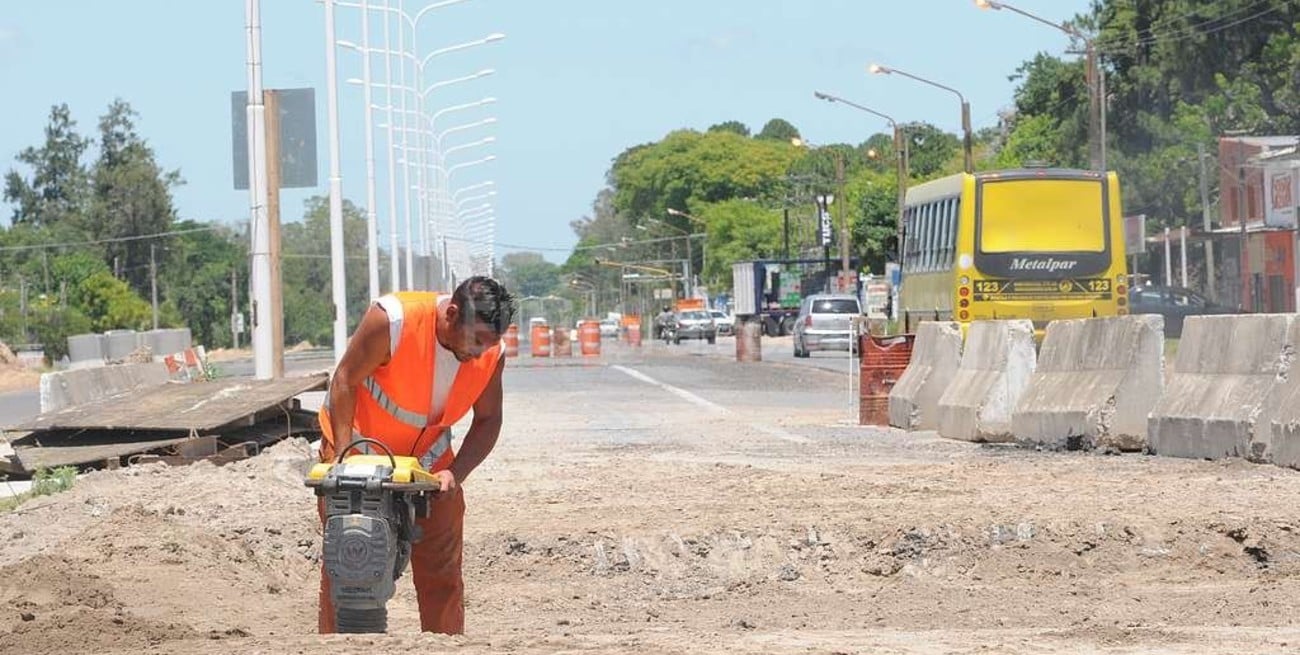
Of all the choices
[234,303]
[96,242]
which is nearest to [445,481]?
[96,242]

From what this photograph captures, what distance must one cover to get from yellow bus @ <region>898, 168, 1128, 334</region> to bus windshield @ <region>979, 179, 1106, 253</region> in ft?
0.05

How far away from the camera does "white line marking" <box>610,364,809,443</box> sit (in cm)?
2222

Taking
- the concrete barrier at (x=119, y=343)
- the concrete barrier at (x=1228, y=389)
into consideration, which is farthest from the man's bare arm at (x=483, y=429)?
the concrete barrier at (x=119, y=343)

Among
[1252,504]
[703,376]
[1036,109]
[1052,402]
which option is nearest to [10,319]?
[1036,109]

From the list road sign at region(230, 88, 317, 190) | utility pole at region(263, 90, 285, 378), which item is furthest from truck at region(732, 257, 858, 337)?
road sign at region(230, 88, 317, 190)

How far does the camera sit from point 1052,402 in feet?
61.9

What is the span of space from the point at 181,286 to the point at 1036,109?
62607 mm

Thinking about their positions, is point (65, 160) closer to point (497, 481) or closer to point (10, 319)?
point (10, 319)

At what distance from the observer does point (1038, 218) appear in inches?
1325

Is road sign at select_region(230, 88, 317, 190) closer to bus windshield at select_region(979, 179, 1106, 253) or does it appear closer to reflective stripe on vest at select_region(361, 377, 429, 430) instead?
bus windshield at select_region(979, 179, 1106, 253)

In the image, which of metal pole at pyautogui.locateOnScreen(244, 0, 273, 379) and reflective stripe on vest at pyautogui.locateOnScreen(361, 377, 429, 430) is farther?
metal pole at pyautogui.locateOnScreen(244, 0, 273, 379)

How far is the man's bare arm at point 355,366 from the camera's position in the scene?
7.47 metres

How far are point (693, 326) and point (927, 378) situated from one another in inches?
2727

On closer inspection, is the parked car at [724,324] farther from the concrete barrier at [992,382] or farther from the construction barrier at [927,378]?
the concrete barrier at [992,382]
